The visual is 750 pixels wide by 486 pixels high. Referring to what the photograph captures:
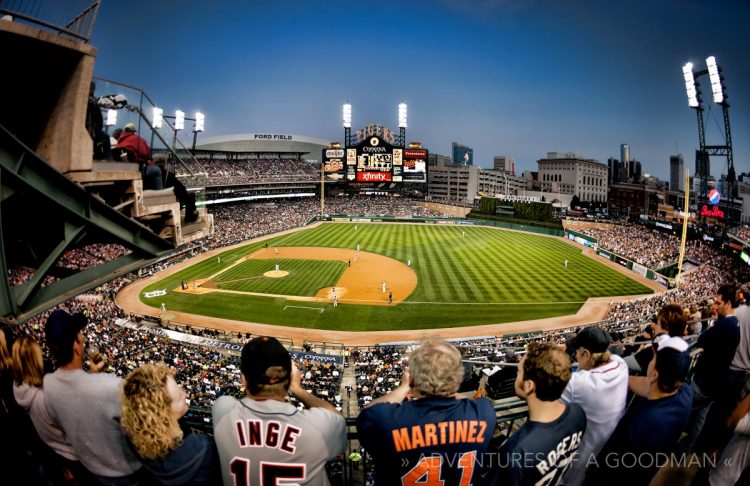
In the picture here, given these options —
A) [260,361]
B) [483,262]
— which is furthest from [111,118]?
[483,262]

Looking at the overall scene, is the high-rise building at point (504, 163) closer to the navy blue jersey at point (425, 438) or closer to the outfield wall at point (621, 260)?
the outfield wall at point (621, 260)

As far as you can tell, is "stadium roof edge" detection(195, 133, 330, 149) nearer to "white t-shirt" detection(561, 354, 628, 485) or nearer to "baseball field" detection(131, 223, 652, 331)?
"baseball field" detection(131, 223, 652, 331)

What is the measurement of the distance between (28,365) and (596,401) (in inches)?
180

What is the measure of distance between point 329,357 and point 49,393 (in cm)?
1660

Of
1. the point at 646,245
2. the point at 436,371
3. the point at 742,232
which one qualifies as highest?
the point at 436,371

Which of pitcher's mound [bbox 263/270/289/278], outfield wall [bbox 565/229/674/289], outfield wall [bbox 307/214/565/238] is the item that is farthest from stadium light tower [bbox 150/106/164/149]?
outfield wall [bbox 307/214/565/238]

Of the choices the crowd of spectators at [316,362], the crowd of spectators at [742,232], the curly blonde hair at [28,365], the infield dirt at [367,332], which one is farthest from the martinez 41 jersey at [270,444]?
the crowd of spectators at [742,232]

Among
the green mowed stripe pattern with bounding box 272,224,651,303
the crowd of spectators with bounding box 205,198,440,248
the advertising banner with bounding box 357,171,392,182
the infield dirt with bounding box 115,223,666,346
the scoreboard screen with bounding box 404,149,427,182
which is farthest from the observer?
the scoreboard screen with bounding box 404,149,427,182

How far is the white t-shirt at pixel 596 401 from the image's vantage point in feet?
10.9

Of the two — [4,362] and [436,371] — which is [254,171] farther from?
[436,371]

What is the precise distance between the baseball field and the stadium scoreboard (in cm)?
2969

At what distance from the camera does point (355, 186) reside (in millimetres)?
78250

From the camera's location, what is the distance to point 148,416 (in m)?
2.46

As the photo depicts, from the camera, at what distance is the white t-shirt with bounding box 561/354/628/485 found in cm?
332
